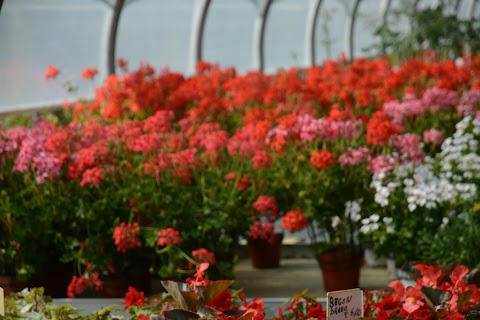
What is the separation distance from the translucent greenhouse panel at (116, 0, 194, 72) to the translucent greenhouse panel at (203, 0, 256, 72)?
0.83m

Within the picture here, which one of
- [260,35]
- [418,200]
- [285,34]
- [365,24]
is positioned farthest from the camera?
[365,24]

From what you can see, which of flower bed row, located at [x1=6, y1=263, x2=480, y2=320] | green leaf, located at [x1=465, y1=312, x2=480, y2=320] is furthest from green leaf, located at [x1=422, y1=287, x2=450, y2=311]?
green leaf, located at [x1=465, y1=312, x2=480, y2=320]

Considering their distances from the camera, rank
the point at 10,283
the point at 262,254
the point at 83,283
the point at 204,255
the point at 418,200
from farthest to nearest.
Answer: the point at 262,254
the point at 418,200
the point at 10,283
the point at 83,283
the point at 204,255

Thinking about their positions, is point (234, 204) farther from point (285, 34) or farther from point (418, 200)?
point (285, 34)

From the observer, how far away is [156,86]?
537 centimetres

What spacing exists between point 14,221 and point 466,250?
1.79 m

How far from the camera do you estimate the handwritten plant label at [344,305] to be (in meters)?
1.90

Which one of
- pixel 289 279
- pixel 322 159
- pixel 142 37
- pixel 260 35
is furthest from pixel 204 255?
pixel 260 35

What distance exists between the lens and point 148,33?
29.2ft

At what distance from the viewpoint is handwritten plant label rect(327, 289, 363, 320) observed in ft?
6.23

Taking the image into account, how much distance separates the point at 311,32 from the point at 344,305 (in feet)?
37.2

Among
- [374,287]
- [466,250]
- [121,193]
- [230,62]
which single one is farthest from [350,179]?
[230,62]

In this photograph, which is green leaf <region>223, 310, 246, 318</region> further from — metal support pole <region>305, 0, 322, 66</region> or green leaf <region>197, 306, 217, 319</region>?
metal support pole <region>305, 0, 322, 66</region>

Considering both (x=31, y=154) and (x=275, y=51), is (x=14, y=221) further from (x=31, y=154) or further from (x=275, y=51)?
(x=275, y=51)
